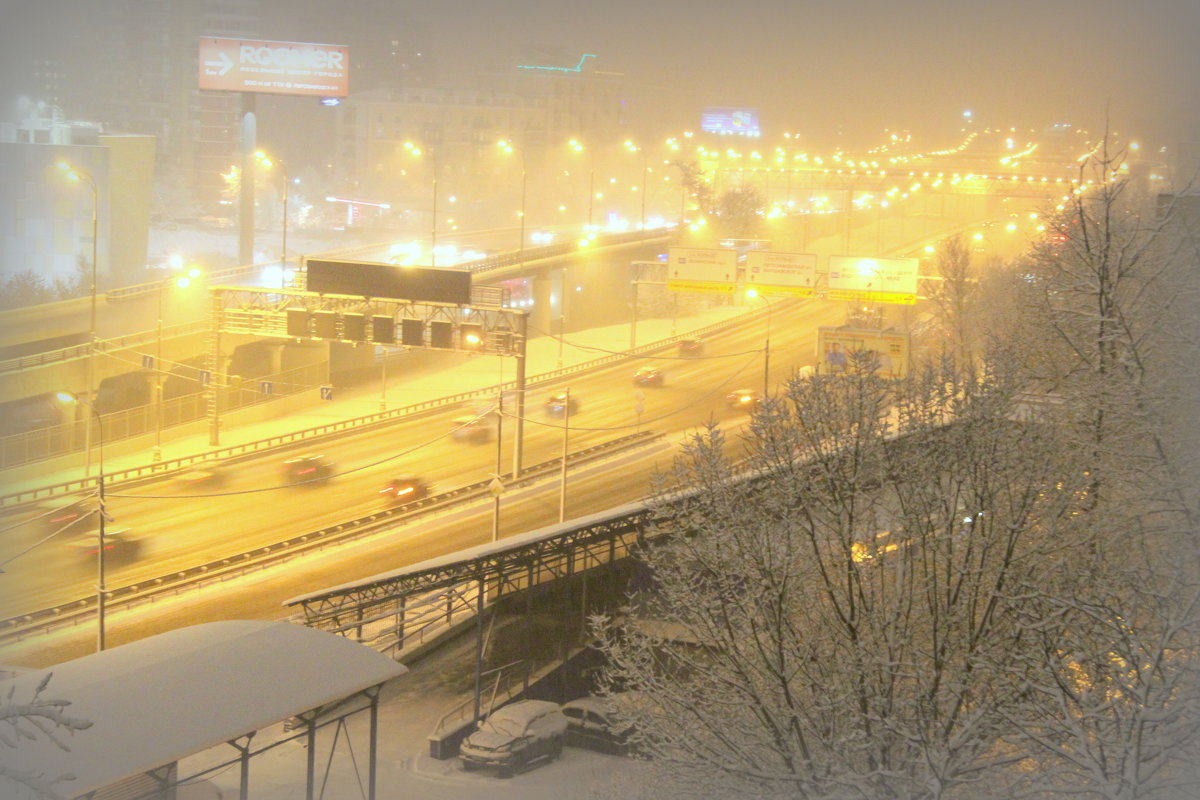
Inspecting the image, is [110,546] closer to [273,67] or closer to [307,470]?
[307,470]

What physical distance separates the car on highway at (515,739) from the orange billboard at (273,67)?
120 ft

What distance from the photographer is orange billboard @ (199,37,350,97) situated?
1780 inches

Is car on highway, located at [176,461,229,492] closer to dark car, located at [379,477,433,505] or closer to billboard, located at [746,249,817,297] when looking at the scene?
dark car, located at [379,477,433,505]

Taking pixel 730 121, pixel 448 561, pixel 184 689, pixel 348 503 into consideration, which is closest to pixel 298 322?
pixel 348 503

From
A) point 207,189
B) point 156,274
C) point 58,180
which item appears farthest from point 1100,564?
point 207,189

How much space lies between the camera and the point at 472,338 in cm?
2580

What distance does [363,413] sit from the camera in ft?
102

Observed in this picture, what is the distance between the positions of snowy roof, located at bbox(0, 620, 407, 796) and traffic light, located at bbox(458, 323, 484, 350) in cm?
1411

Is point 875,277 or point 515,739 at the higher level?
point 875,277

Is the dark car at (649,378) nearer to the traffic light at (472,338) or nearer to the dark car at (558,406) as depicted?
the dark car at (558,406)

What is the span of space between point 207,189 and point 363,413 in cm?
4566

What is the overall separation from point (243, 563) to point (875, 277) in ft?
55.6

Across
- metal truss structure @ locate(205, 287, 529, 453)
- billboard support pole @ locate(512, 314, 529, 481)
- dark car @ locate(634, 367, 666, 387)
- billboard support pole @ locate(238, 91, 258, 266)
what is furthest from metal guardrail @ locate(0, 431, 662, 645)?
billboard support pole @ locate(238, 91, 258, 266)

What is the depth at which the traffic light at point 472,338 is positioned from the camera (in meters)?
25.7
